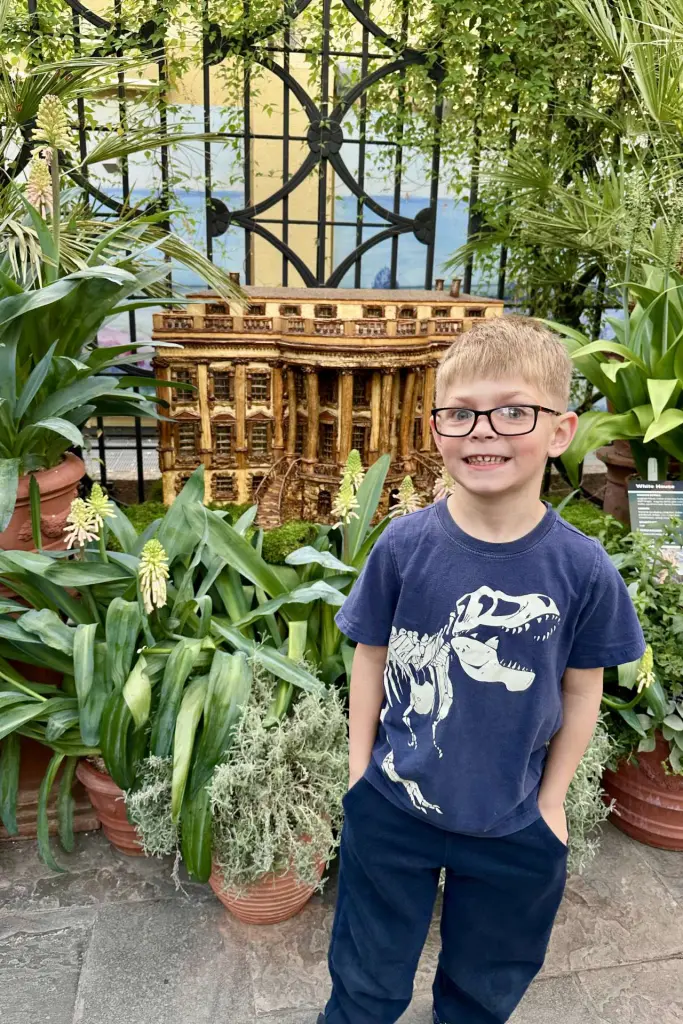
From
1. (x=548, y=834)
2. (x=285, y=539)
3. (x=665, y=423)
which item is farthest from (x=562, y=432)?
(x=285, y=539)

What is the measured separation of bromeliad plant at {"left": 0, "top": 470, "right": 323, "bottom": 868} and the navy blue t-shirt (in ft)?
2.20

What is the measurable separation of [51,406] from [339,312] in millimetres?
A: 1097

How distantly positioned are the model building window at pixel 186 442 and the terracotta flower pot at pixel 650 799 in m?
1.85

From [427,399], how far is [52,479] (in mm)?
1431

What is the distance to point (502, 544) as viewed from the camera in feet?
→ 3.92

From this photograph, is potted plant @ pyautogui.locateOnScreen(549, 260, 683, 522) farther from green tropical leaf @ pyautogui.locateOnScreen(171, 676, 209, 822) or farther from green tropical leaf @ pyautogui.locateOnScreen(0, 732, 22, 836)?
green tropical leaf @ pyautogui.locateOnScreen(0, 732, 22, 836)

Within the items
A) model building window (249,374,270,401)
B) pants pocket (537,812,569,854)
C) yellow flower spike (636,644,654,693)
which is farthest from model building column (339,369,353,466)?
pants pocket (537,812,569,854)

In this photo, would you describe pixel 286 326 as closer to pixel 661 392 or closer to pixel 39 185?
pixel 39 185

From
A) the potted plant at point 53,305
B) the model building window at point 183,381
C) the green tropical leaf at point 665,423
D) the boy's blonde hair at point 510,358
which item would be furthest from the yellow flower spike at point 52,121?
the green tropical leaf at point 665,423

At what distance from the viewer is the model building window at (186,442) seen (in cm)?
274

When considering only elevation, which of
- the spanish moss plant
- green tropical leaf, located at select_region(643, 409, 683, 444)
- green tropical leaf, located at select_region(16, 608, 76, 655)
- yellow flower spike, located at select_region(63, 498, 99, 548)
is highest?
green tropical leaf, located at select_region(643, 409, 683, 444)

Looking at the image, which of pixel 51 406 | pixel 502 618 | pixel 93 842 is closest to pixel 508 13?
pixel 51 406

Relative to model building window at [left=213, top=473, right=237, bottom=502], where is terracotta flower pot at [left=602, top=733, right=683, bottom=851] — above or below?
below

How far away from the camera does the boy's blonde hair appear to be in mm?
1124
